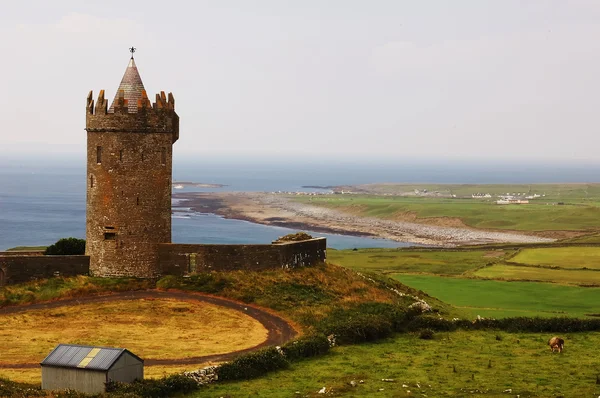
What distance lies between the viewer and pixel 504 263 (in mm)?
78688

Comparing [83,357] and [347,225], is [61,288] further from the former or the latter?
[347,225]

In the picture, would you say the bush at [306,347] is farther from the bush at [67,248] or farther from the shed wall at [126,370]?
the bush at [67,248]

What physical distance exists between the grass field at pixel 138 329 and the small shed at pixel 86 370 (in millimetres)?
4168

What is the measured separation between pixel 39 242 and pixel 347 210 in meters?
77.3

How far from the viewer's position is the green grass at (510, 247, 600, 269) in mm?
75812

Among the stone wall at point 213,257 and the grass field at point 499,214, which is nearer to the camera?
the stone wall at point 213,257

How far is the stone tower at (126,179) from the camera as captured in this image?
35.9 m

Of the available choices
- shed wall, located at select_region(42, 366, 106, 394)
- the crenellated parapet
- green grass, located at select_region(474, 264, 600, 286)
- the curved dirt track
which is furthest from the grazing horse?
green grass, located at select_region(474, 264, 600, 286)

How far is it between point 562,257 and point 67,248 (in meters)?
57.7

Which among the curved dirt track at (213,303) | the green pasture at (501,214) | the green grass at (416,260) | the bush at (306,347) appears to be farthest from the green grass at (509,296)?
the green pasture at (501,214)

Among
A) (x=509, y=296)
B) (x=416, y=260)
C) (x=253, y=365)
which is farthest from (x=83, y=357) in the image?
(x=416, y=260)

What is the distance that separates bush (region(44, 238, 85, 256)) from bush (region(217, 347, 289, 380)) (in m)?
16.2

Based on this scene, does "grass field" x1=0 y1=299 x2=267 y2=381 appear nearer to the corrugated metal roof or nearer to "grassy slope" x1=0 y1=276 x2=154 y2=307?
"grassy slope" x1=0 y1=276 x2=154 y2=307

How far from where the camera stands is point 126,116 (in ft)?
117
